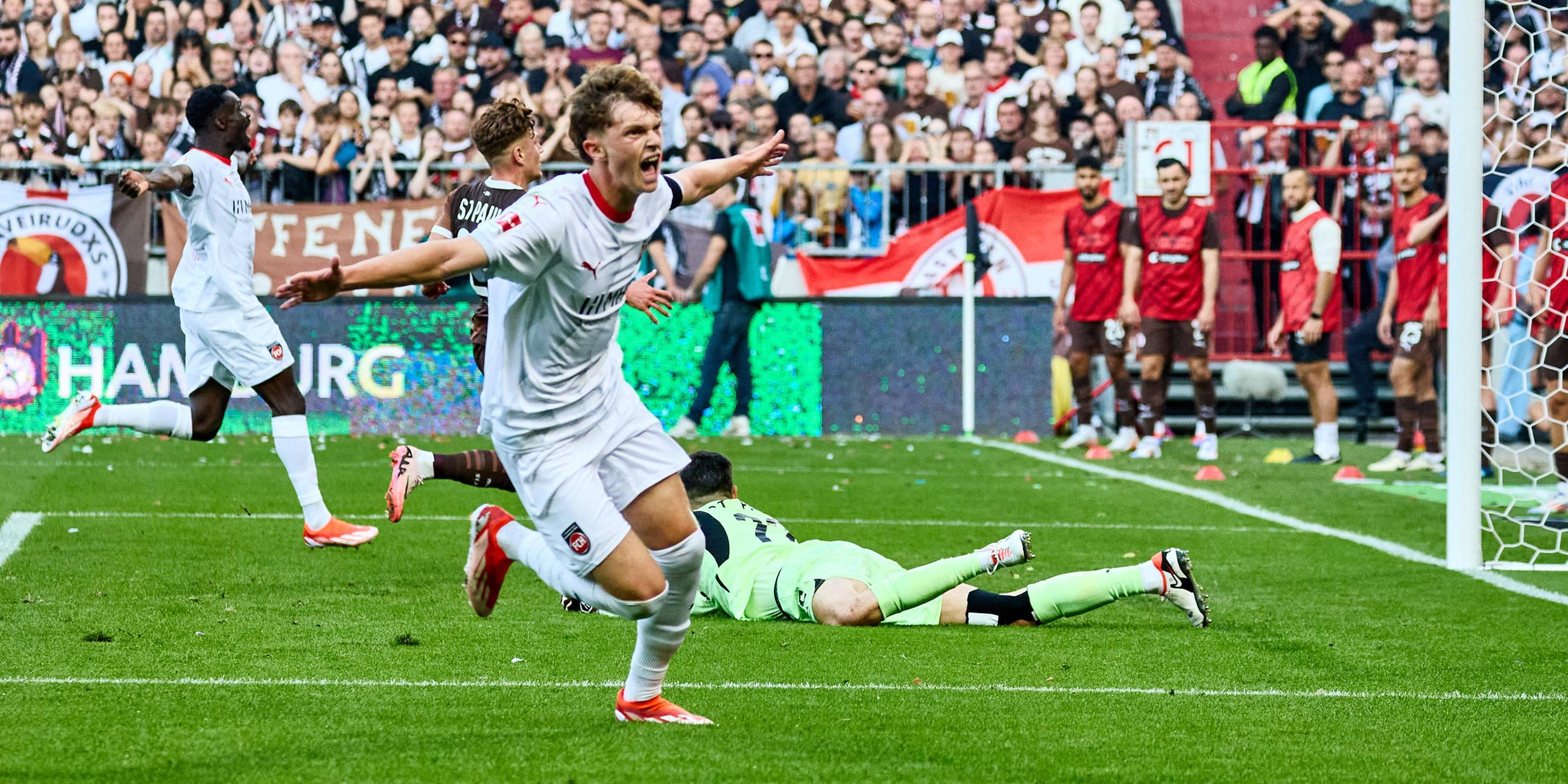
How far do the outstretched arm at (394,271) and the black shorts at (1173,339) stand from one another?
1178 cm

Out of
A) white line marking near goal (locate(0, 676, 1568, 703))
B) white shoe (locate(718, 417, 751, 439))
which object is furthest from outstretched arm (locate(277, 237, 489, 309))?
white shoe (locate(718, 417, 751, 439))

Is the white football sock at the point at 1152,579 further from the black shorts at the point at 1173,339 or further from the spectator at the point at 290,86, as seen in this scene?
the spectator at the point at 290,86

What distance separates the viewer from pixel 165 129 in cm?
1853

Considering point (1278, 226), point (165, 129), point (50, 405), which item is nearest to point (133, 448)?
→ point (50, 405)

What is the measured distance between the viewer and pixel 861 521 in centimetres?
1050

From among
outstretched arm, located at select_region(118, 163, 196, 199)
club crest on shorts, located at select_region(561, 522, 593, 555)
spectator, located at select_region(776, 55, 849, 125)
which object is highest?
spectator, located at select_region(776, 55, 849, 125)

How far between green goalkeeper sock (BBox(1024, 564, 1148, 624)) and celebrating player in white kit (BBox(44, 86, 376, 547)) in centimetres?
340

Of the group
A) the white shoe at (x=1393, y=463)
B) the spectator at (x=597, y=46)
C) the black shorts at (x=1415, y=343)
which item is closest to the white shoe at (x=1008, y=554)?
the white shoe at (x=1393, y=463)

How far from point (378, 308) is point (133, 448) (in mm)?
2899

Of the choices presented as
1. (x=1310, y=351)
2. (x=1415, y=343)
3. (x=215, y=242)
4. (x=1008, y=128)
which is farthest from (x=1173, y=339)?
(x=215, y=242)

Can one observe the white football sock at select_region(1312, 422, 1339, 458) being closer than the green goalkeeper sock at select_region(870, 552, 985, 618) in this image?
No

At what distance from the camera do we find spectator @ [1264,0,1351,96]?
19.8 meters

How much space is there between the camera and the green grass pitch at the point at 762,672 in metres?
4.59

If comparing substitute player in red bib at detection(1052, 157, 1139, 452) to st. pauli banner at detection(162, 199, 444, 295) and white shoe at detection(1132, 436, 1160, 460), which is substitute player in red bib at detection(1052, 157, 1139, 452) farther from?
st. pauli banner at detection(162, 199, 444, 295)
